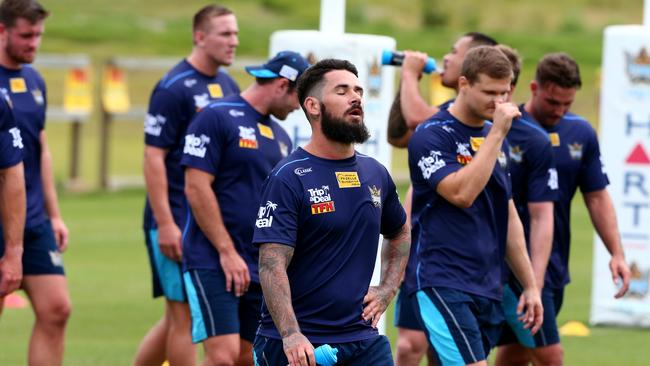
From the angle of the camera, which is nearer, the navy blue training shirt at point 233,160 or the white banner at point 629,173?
the navy blue training shirt at point 233,160

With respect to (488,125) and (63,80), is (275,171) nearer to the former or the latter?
(488,125)

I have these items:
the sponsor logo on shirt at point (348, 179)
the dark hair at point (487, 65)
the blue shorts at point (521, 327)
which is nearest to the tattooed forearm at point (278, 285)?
the sponsor logo on shirt at point (348, 179)

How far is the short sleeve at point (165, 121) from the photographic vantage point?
9906 mm

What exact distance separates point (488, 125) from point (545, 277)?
1.49 metres

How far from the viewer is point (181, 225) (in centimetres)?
998

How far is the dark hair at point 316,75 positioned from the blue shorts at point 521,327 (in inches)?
103

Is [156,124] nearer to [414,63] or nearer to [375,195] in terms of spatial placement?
[414,63]

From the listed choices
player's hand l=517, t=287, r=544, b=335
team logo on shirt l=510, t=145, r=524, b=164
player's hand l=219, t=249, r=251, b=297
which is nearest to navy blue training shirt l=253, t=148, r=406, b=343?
player's hand l=517, t=287, r=544, b=335

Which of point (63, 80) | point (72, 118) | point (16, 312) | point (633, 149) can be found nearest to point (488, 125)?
point (633, 149)

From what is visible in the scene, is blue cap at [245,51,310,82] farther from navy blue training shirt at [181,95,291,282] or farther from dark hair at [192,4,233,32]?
dark hair at [192,4,233,32]

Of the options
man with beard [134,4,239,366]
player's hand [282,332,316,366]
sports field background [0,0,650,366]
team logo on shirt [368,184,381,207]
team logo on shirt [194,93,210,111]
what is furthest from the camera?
sports field background [0,0,650,366]

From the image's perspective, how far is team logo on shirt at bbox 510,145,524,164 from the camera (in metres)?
9.16

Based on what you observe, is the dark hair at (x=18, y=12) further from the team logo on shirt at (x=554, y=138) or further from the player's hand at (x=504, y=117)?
the team logo on shirt at (x=554, y=138)

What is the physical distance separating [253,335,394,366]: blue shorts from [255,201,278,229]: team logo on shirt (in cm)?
55
